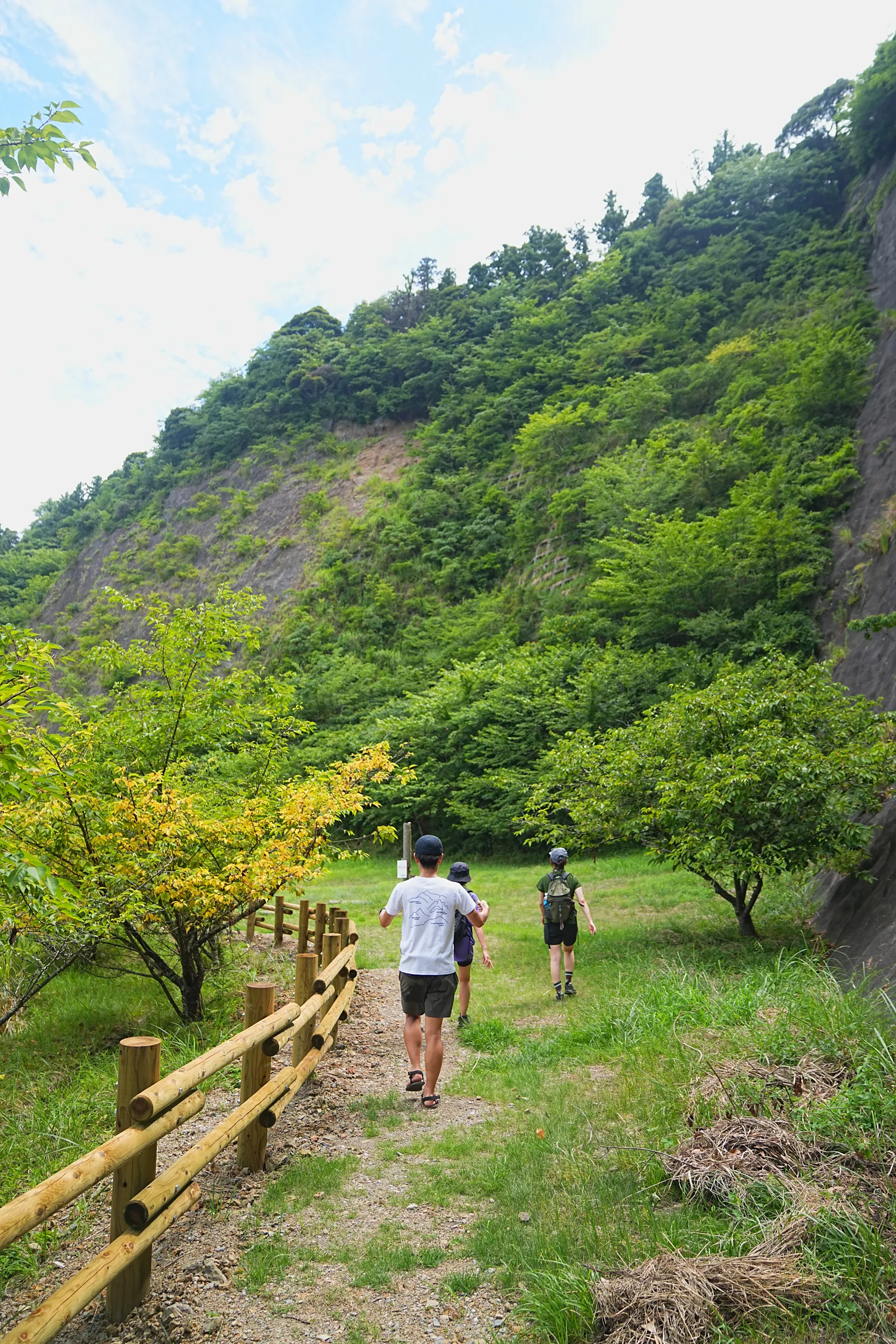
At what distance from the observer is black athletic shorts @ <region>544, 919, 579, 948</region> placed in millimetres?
7492

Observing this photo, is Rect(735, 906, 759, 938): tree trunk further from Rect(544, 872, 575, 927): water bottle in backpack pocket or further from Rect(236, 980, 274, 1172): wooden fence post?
Rect(236, 980, 274, 1172): wooden fence post

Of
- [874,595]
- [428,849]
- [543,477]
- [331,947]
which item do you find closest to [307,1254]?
[428,849]

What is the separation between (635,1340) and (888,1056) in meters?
2.09

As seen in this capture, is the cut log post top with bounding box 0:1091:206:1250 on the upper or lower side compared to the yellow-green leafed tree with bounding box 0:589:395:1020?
lower

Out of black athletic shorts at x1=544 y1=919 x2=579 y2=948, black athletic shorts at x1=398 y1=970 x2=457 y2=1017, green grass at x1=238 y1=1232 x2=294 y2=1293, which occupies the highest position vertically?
black athletic shorts at x1=398 y1=970 x2=457 y2=1017

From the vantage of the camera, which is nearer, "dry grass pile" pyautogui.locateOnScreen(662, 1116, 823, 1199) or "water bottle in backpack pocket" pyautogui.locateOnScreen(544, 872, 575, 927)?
"dry grass pile" pyautogui.locateOnScreen(662, 1116, 823, 1199)

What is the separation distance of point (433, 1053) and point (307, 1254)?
170 cm

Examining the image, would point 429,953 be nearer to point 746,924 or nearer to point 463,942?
point 463,942

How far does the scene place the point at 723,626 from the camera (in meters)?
19.0

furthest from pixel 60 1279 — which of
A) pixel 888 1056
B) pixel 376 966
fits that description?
pixel 376 966

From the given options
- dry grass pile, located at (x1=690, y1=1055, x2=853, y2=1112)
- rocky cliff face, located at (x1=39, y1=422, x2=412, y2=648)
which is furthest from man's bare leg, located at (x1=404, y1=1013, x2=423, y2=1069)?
rocky cliff face, located at (x1=39, y1=422, x2=412, y2=648)

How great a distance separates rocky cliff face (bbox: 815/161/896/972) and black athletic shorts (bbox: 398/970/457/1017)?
3.31m

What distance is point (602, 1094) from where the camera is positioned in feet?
16.0

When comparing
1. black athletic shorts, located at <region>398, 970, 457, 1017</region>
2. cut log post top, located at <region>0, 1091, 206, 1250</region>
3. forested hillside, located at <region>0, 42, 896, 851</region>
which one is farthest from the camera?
forested hillside, located at <region>0, 42, 896, 851</region>
